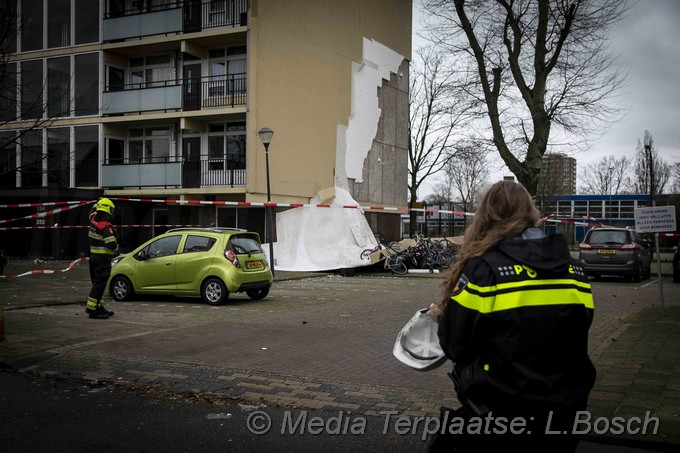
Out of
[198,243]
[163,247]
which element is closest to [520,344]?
[198,243]

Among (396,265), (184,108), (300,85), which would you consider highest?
(300,85)

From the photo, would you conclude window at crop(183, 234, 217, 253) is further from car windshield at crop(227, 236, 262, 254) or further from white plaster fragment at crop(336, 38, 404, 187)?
white plaster fragment at crop(336, 38, 404, 187)

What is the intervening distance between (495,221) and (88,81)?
3112cm

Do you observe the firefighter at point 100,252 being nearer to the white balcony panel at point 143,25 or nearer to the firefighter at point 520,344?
the firefighter at point 520,344

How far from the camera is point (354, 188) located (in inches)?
1282

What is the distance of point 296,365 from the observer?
705 cm

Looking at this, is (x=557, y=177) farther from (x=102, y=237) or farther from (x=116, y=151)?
(x=102, y=237)

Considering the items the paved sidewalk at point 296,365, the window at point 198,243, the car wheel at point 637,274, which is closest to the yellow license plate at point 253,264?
the window at point 198,243

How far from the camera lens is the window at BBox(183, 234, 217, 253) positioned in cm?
1317

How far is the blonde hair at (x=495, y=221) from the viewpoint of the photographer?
2694 millimetres

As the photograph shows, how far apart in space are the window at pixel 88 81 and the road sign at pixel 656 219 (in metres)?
25.5

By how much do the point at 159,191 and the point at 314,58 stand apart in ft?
31.2

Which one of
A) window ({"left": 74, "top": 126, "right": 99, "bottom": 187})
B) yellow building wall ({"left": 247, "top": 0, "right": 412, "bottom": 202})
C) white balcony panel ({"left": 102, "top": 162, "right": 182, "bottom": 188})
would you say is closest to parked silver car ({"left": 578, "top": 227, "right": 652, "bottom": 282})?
yellow building wall ({"left": 247, "top": 0, "right": 412, "bottom": 202})

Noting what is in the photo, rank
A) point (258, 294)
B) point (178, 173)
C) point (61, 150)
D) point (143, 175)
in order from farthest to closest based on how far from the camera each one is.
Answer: point (61, 150) → point (143, 175) → point (178, 173) → point (258, 294)
